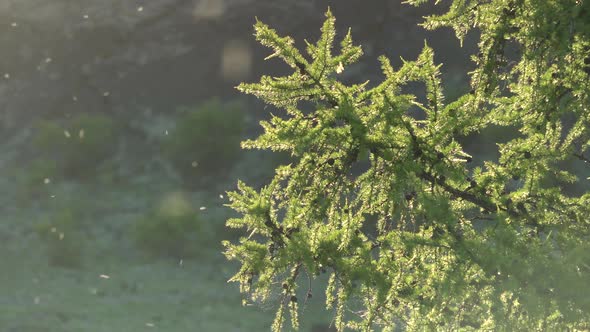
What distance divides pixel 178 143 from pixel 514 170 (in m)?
12.7

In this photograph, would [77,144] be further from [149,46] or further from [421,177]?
[421,177]

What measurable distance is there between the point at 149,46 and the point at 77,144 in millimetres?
5221

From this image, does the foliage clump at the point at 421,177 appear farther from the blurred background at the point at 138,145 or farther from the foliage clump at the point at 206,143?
the foliage clump at the point at 206,143

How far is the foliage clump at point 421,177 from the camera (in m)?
3.42

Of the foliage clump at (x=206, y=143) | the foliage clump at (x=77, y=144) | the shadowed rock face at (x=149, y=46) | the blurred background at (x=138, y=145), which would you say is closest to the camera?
the blurred background at (x=138, y=145)

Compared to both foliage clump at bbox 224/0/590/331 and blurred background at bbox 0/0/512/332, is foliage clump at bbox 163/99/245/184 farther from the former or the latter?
foliage clump at bbox 224/0/590/331

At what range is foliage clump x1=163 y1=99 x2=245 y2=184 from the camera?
52.1 feet

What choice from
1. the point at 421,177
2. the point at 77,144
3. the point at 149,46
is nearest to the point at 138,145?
the point at 77,144

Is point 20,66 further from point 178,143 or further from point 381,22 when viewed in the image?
point 381,22

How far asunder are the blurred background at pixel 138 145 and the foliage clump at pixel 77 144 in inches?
1.3

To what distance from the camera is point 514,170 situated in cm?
418

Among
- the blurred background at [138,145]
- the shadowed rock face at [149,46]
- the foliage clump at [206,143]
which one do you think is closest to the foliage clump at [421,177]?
the blurred background at [138,145]

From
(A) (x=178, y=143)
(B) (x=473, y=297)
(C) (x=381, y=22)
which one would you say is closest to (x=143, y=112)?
(A) (x=178, y=143)

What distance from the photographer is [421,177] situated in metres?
3.66
